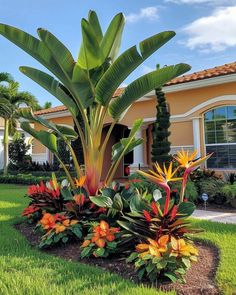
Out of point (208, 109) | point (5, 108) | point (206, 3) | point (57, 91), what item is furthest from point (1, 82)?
point (57, 91)

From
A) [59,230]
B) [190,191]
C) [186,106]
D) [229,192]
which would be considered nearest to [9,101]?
[186,106]

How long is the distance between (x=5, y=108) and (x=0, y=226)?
16.8 m

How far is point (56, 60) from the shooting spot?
632 cm

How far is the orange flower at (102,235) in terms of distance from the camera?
507cm

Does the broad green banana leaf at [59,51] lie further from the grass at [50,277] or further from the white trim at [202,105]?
the white trim at [202,105]

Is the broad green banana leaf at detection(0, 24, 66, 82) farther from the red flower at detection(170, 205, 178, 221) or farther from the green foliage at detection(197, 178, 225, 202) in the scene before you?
the green foliage at detection(197, 178, 225, 202)

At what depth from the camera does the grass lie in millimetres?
3795

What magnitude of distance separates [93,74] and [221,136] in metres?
8.94

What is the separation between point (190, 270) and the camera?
4629 millimetres

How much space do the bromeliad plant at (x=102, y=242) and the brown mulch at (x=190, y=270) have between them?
130 mm

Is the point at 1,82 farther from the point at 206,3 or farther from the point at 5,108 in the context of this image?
the point at 206,3

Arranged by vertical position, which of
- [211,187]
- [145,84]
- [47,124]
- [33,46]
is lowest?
[211,187]

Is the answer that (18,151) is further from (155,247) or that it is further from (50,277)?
(155,247)

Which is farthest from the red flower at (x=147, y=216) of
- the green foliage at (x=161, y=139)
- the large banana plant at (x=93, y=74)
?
the green foliage at (x=161, y=139)
